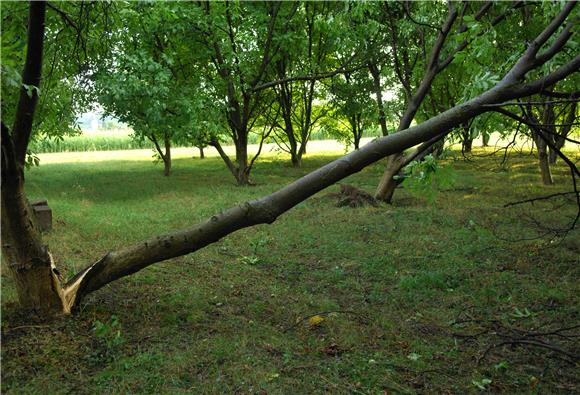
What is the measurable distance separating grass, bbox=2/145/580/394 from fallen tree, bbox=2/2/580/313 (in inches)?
13.9

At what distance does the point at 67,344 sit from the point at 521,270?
548 centimetres

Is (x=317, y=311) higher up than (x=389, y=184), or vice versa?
(x=389, y=184)

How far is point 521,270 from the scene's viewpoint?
267 inches

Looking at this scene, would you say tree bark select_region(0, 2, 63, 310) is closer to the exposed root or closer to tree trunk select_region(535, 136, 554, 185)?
the exposed root

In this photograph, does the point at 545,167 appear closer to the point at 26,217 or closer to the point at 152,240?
the point at 152,240

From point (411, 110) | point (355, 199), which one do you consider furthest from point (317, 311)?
point (411, 110)

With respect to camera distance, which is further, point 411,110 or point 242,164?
point 242,164

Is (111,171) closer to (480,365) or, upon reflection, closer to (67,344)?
(67,344)

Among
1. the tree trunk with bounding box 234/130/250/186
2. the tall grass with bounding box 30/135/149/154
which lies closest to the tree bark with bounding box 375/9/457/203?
the tree trunk with bounding box 234/130/250/186

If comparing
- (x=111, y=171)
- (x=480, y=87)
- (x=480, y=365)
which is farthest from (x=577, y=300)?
(x=111, y=171)

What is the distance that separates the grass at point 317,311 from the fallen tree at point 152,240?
352mm

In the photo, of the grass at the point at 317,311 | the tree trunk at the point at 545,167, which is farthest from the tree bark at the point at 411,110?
A: the tree trunk at the point at 545,167

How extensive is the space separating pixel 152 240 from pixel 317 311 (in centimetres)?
189

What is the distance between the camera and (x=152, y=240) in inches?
187
